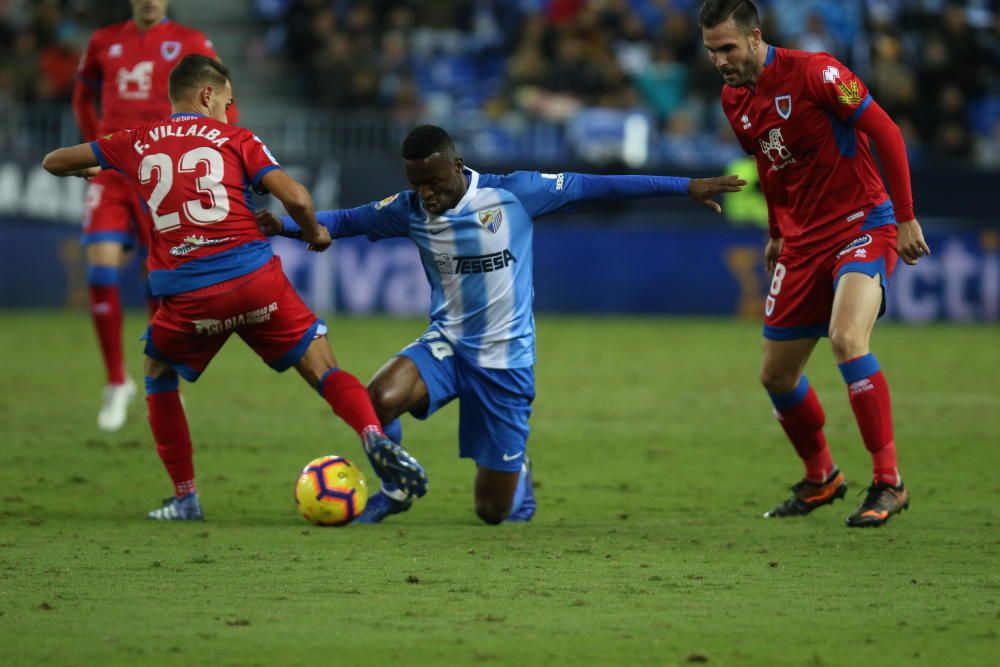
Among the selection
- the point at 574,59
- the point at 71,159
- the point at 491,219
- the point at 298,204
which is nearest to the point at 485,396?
the point at 491,219

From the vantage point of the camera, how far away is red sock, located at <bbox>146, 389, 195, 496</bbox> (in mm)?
7312

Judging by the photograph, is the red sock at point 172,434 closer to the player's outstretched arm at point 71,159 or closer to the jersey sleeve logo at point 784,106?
the player's outstretched arm at point 71,159

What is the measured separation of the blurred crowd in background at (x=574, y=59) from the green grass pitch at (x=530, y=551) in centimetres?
862

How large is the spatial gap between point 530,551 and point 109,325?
202 inches

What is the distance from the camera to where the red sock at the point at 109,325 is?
10.7 meters

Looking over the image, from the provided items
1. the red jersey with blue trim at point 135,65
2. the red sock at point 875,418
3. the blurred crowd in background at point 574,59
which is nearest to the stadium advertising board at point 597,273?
the blurred crowd in background at point 574,59

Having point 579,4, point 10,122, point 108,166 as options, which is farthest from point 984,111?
point 108,166

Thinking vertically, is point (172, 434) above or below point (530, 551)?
above

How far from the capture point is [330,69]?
22125 mm

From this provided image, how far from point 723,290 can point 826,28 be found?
419 cm

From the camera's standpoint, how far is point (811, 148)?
7262 millimetres

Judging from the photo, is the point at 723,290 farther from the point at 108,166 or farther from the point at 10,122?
the point at 108,166

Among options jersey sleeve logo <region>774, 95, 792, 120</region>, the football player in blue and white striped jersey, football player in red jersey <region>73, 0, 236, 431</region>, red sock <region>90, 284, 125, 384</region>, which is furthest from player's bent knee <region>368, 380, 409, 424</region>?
red sock <region>90, 284, 125, 384</region>

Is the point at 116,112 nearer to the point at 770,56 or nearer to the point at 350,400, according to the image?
the point at 350,400
